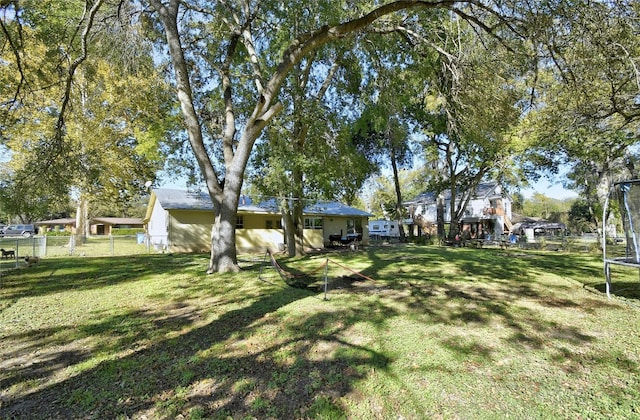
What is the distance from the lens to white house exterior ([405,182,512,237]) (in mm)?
40219

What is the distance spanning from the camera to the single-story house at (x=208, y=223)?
1898cm

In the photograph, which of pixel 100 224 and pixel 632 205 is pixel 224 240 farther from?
pixel 100 224

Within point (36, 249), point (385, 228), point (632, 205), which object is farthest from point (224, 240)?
point (385, 228)

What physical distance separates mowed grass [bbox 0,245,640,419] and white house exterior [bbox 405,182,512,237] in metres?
34.5

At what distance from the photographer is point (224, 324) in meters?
5.39

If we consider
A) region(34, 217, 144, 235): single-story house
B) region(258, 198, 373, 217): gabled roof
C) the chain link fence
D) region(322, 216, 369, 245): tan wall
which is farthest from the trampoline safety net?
region(34, 217, 144, 235): single-story house

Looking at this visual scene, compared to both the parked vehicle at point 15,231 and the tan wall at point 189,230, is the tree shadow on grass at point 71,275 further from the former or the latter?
the parked vehicle at point 15,231

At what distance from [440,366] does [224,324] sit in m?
3.37

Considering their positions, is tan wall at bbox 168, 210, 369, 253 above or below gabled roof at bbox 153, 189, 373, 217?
below

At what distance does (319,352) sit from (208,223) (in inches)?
686

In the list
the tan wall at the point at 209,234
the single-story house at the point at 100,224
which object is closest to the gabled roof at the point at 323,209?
the tan wall at the point at 209,234

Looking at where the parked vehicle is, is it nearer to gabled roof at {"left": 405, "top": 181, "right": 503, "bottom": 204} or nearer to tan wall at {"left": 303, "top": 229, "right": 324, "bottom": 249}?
tan wall at {"left": 303, "top": 229, "right": 324, "bottom": 249}

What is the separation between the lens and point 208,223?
20.2 metres

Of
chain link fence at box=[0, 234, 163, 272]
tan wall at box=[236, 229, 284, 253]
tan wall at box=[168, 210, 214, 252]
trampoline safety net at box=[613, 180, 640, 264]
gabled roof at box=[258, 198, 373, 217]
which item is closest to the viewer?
trampoline safety net at box=[613, 180, 640, 264]
